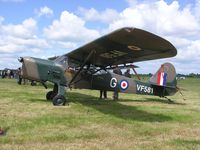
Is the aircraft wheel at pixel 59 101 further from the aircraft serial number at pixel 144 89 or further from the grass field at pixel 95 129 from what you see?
the aircraft serial number at pixel 144 89

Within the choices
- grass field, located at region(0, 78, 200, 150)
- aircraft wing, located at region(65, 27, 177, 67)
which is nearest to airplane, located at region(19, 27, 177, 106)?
aircraft wing, located at region(65, 27, 177, 67)

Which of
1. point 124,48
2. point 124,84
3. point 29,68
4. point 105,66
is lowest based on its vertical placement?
point 124,84

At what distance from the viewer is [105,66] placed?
49.7 ft

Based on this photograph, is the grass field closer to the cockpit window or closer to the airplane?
the airplane

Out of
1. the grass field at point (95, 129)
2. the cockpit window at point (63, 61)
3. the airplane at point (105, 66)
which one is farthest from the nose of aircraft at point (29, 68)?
the grass field at point (95, 129)

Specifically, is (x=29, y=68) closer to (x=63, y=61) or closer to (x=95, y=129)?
(x=63, y=61)

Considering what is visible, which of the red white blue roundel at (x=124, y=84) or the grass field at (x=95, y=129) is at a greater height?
the red white blue roundel at (x=124, y=84)

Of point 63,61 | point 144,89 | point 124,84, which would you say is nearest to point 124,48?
point 63,61

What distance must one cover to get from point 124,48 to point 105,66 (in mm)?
3842

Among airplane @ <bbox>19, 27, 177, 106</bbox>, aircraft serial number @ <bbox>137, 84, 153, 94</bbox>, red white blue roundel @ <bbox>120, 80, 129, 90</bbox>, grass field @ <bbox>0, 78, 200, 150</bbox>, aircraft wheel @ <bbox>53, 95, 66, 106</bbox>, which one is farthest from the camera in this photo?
aircraft serial number @ <bbox>137, 84, 153, 94</bbox>

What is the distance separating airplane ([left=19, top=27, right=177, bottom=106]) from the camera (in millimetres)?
10438

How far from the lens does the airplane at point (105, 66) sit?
34.2ft

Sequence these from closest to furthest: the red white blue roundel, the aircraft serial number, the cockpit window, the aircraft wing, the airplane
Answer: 1. the aircraft wing
2. the airplane
3. the cockpit window
4. the red white blue roundel
5. the aircraft serial number

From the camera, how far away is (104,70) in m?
15.1
